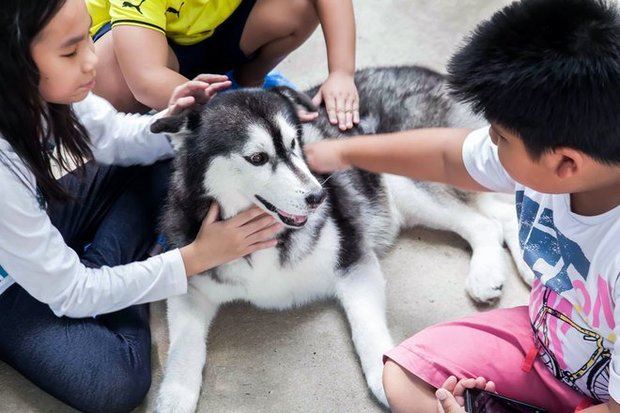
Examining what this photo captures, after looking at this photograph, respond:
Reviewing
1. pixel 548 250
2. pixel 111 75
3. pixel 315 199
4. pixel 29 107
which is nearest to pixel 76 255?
pixel 29 107

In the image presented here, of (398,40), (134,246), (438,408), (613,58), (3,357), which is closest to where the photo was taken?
(613,58)

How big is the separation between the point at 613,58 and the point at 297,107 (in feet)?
3.47

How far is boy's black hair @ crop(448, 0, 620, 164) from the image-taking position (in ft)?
3.52

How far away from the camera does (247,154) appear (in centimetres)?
172

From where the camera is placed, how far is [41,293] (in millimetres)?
1706

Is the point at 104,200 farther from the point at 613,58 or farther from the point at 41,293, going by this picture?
the point at 613,58

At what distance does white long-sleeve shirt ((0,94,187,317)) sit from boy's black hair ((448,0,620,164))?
1.07m

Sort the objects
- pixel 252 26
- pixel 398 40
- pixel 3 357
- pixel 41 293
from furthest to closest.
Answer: pixel 398 40 < pixel 252 26 < pixel 3 357 < pixel 41 293

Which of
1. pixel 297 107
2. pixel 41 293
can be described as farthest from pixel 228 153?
pixel 41 293

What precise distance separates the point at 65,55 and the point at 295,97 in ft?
2.33

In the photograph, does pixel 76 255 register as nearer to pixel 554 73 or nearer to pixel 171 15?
pixel 171 15

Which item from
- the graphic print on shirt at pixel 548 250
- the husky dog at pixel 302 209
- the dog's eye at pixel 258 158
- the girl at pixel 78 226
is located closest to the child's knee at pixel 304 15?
the husky dog at pixel 302 209

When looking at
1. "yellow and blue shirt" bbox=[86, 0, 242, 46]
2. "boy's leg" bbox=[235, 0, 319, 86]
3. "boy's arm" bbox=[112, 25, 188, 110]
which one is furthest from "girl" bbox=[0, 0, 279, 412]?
"boy's leg" bbox=[235, 0, 319, 86]

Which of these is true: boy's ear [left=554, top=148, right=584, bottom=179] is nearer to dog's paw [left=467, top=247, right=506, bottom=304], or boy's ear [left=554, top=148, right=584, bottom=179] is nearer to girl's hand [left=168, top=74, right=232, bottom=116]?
dog's paw [left=467, top=247, right=506, bottom=304]
